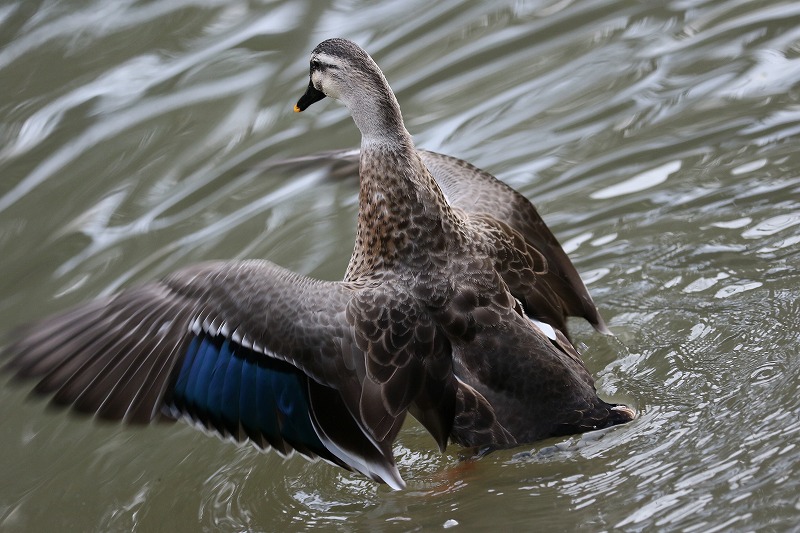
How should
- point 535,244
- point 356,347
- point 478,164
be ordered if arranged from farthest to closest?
1. point 478,164
2. point 535,244
3. point 356,347

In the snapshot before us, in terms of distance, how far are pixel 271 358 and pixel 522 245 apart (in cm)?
131

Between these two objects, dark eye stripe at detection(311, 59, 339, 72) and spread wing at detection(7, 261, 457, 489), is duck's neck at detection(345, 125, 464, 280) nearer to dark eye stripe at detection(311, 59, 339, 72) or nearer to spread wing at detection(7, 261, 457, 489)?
spread wing at detection(7, 261, 457, 489)

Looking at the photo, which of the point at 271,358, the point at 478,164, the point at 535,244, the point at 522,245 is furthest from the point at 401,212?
the point at 478,164

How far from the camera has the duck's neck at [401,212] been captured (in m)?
5.17

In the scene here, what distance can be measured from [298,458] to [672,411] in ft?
5.54

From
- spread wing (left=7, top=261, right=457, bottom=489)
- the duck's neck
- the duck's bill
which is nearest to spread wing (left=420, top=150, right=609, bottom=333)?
the duck's neck

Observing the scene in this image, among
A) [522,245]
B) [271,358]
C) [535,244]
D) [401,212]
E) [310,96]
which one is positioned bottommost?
[535,244]

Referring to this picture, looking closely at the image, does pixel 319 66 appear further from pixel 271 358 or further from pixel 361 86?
pixel 271 358

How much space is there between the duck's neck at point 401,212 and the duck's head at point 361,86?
51 mm

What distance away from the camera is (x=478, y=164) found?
771 centimetres

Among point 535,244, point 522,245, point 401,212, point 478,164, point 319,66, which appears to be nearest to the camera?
point 401,212

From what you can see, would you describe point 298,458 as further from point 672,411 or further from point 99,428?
point 672,411

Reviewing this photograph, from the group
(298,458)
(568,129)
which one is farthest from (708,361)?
(568,129)

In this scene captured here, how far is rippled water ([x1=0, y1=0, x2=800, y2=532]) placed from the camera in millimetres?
5172
